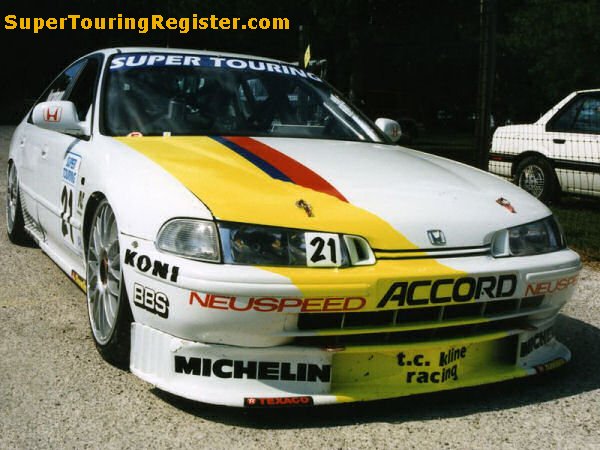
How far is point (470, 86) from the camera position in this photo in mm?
39594

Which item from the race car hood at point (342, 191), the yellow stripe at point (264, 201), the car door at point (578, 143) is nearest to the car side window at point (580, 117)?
the car door at point (578, 143)

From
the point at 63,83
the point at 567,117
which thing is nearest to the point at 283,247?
the point at 63,83

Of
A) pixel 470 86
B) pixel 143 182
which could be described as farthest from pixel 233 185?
pixel 470 86

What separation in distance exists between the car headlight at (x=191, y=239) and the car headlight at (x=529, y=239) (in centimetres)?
104

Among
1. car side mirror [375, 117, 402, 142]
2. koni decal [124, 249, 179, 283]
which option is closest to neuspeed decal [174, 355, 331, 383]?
koni decal [124, 249, 179, 283]

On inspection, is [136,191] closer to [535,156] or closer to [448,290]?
[448,290]

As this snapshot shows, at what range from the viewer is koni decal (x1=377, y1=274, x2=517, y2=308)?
264 centimetres

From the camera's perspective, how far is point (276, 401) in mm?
2660

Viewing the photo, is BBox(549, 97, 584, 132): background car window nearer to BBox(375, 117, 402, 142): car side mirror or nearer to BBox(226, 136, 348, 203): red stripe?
BBox(375, 117, 402, 142): car side mirror

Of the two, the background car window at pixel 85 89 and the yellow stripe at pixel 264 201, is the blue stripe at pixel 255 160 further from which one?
the background car window at pixel 85 89

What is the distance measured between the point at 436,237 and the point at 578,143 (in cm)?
662

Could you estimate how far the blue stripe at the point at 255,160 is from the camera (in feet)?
9.94

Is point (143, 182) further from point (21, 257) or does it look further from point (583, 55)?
point (583, 55)

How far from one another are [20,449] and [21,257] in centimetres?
300
